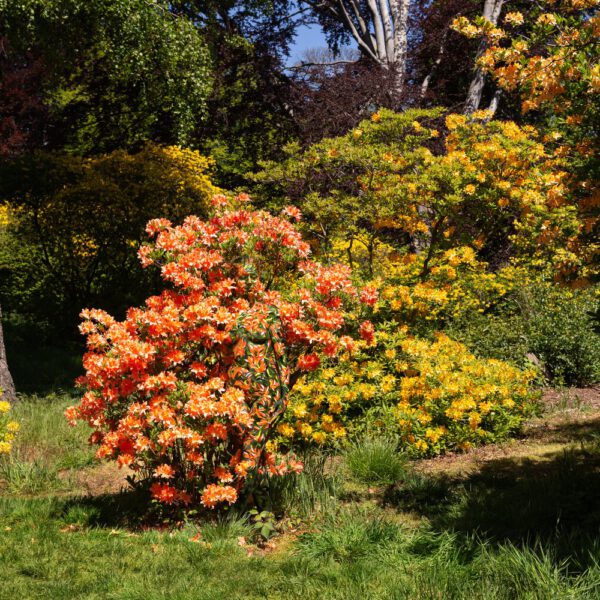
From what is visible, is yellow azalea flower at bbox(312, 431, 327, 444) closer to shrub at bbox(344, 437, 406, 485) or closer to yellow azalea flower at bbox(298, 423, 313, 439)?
yellow azalea flower at bbox(298, 423, 313, 439)

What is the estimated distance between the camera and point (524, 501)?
4164 mm

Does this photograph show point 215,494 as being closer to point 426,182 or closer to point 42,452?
point 42,452

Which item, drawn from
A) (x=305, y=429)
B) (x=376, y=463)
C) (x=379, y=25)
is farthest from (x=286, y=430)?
(x=379, y=25)

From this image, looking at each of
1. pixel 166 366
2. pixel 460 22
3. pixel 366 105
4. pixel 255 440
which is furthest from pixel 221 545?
pixel 366 105

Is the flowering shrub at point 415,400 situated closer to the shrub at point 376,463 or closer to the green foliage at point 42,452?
the shrub at point 376,463

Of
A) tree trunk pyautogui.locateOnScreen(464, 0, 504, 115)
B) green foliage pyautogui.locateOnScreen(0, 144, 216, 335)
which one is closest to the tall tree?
tree trunk pyautogui.locateOnScreen(464, 0, 504, 115)

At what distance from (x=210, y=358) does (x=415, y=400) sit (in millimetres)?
2144

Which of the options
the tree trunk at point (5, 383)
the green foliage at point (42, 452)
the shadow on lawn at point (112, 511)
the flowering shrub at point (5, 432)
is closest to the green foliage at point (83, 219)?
the tree trunk at point (5, 383)

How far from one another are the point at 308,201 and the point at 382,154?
1064mm

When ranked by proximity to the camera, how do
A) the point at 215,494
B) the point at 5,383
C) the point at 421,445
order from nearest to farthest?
1. the point at 215,494
2. the point at 421,445
3. the point at 5,383

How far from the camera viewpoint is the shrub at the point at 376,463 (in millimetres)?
4887

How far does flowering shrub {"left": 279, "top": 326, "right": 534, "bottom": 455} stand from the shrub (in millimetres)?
378

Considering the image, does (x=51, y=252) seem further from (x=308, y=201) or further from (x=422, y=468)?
(x=422, y=468)

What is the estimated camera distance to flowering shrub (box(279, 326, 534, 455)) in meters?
5.48
